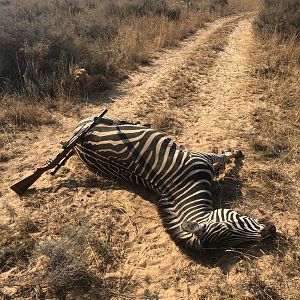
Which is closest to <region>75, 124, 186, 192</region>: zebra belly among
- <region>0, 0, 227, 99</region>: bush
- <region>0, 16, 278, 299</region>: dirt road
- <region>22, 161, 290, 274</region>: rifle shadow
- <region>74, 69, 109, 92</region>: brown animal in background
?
<region>22, 161, 290, 274</region>: rifle shadow

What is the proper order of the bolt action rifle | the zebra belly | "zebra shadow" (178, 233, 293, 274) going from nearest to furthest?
"zebra shadow" (178, 233, 293, 274) < the zebra belly < the bolt action rifle

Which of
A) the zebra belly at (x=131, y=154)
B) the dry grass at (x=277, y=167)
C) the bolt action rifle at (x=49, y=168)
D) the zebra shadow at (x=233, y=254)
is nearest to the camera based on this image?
the dry grass at (x=277, y=167)

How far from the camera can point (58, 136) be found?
6.79 m

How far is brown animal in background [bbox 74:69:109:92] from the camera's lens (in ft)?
27.1

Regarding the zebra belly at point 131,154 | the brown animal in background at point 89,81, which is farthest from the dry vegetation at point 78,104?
the zebra belly at point 131,154

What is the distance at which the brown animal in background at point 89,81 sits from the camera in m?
8.27

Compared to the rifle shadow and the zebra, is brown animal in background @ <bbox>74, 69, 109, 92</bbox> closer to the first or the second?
the zebra

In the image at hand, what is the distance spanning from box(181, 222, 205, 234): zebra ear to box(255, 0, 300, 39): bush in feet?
27.7

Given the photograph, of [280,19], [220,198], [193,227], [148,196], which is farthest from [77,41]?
[193,227]

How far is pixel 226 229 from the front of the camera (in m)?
3.81

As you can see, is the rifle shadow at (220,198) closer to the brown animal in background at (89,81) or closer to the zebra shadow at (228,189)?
the zebra shadow at (228,189)

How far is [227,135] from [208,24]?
10078mm

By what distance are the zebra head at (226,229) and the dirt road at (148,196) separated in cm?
30

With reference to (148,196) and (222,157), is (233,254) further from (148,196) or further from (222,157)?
(222,157)
